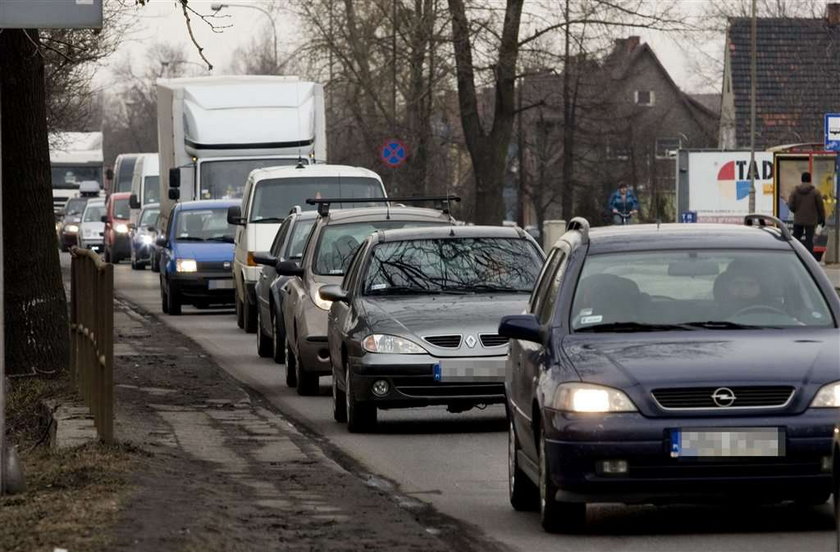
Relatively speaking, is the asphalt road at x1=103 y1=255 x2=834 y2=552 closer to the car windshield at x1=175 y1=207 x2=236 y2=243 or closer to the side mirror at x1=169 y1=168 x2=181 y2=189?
the car windshield at x1=175 y1=207 x2=236 y2=243

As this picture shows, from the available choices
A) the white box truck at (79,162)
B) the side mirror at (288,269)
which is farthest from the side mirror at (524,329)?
the white box truck at (79,162)

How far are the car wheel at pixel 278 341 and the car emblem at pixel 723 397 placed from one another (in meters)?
12.4

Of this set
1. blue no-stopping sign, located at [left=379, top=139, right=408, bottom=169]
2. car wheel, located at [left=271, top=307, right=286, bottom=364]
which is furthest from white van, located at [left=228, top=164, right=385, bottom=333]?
blue no-stopping sign, located at [left=379, top=139, right=408, bottom=169]

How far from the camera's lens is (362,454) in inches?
511

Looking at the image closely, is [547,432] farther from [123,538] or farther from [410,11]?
[410,11]

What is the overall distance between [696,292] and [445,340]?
435 centimetres

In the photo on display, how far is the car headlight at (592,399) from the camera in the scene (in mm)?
8750

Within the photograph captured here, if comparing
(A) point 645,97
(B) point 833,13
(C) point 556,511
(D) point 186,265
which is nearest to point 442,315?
(C) point 556,511

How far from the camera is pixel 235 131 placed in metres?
33.2

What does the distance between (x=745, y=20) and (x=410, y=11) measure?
39907mm

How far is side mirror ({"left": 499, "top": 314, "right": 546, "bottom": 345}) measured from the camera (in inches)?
374

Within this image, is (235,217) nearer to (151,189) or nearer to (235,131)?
(235,131)

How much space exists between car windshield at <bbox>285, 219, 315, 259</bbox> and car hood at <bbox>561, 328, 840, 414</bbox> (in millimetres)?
12782

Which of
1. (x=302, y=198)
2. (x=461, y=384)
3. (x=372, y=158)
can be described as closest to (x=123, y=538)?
(x=461, y=384)
